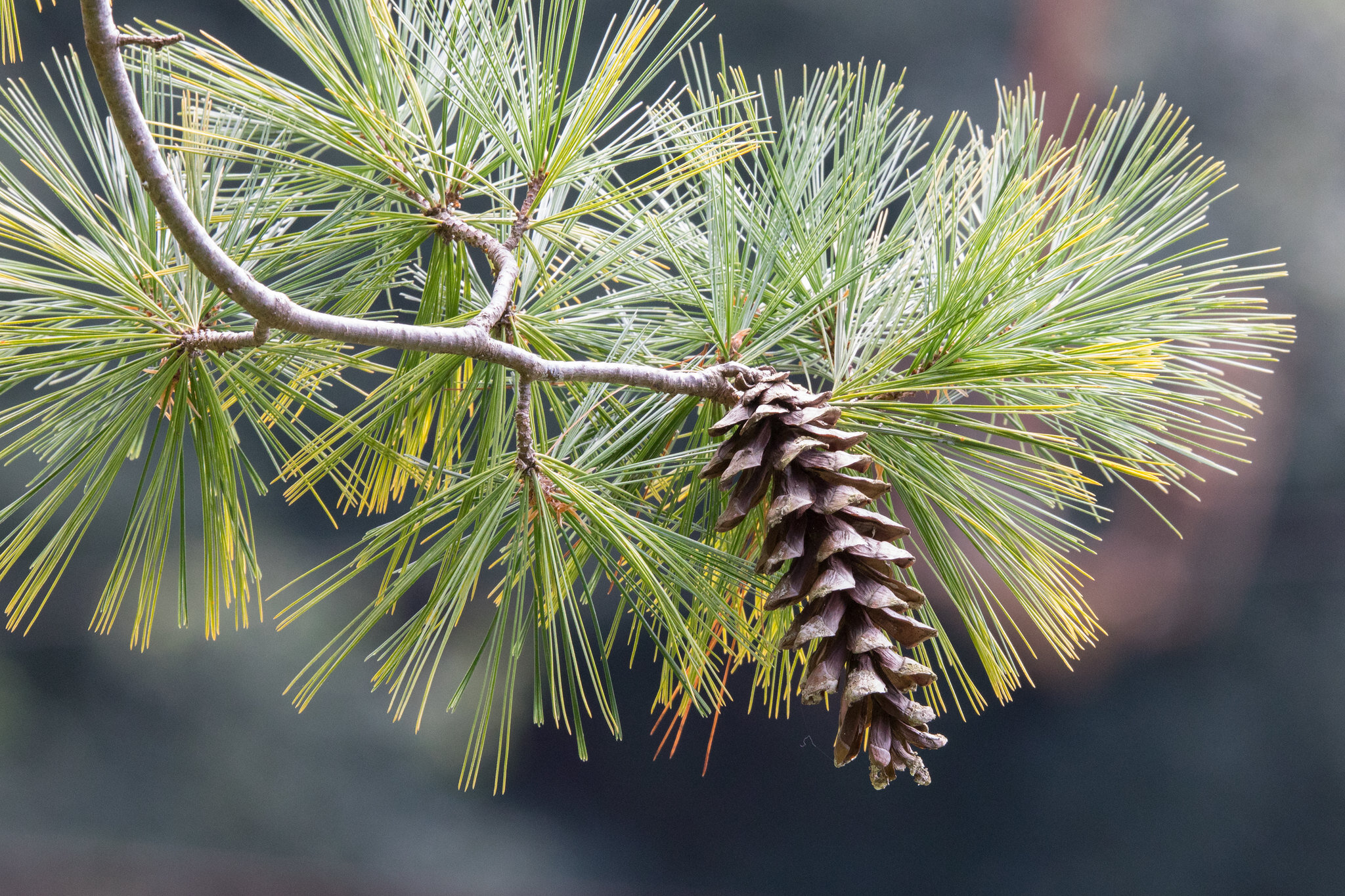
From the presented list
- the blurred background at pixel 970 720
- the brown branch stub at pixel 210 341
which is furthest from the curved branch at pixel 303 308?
the blurred background at pixel 970 720

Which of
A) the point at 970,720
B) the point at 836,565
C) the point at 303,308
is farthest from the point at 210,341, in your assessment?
the point at 970,720

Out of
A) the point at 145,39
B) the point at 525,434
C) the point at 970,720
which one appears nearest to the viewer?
the point at 145,39

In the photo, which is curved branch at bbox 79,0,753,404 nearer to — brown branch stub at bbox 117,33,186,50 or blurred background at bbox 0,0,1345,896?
brown branch stub at bbox 117,33,186,50

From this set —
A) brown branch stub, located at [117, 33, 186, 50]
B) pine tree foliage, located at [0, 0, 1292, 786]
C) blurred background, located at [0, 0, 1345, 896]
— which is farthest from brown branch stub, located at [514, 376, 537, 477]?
blurred background, located at [0, 0, 1345, 896]

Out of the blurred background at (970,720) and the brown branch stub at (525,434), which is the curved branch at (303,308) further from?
the blurred background at (970,720)

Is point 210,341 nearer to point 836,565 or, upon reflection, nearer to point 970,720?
point 836,565

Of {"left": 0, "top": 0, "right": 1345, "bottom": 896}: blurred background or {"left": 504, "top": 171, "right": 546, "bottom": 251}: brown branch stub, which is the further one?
{"left": 0, "top": 0, "right": 1345, "bottom": 896}: blurred background

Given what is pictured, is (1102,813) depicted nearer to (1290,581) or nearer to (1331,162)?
(1290,581)
